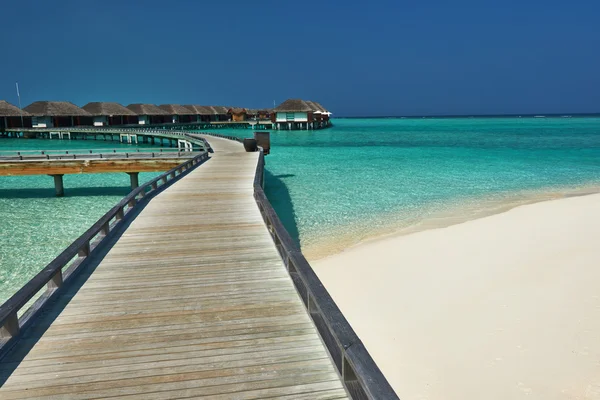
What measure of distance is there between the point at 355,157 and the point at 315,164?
24.9 ft

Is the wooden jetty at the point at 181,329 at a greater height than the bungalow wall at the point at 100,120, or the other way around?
the bungalow wall at the point at 100,120

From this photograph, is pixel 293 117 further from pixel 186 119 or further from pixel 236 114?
pixel 186 119

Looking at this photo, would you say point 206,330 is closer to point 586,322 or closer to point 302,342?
point 302,342

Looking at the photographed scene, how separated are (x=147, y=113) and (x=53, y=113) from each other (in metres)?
16.9

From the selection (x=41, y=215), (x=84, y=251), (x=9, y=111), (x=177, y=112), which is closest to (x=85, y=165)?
(x=41, y=215)

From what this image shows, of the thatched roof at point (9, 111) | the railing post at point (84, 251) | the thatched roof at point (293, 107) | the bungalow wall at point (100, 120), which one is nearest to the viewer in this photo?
the railing post at point (84, 251)

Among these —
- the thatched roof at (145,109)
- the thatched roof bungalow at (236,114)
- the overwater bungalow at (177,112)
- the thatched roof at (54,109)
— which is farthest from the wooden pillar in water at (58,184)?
the thatched roof bungalow at (236,114)

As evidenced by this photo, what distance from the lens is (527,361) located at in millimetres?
6098

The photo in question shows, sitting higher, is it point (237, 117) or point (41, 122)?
point (237, 117)

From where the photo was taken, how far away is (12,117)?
218ft

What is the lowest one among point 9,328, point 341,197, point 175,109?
point 341,197

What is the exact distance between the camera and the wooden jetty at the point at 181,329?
3422 millimetres

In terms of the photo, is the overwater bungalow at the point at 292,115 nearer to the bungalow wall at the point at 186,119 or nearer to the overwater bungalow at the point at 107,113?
the bungalow wall at the point at 186,119

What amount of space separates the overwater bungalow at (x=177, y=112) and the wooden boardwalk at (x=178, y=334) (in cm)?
8423
